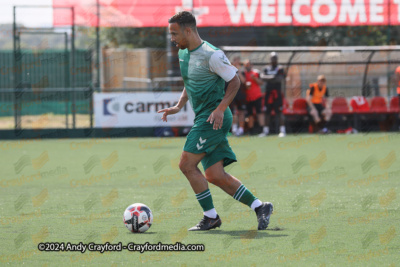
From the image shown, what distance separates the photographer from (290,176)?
1141cm

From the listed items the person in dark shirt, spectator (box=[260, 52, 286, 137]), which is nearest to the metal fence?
spectator (box=[260, 52, 286, 137])

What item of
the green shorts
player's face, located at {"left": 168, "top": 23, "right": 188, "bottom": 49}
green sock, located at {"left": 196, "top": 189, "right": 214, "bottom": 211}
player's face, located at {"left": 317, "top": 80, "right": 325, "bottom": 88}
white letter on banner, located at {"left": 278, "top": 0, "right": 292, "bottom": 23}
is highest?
white letter on banner, located at {"left": 278, "top": 0, "right": 292, "bottom": 23}

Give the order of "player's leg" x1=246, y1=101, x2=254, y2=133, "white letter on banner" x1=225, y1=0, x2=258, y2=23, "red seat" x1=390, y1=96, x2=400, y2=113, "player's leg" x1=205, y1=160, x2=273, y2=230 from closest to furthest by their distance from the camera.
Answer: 1. "player's leg" x1=205, y1=160, x2=273, y2=230
2. "player's leg" x1=246, y1=101, x2=254, y2=133
3. "red seat" x1=390, y1=96, x2=400, y2=113
4. "white letter on banner" x1=225, y1=0, x2=258, y2=23

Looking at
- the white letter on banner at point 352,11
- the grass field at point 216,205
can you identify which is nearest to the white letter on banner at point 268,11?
the white letter on banner at point 352,11

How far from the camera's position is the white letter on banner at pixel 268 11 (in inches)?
928

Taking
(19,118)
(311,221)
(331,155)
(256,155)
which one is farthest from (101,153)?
(311,221)

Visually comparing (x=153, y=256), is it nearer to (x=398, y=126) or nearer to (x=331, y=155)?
(x=331, y=155)

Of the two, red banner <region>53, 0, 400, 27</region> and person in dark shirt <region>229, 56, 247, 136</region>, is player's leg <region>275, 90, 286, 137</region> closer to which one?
person in dark shirt <region>229, 56, 247, 136</region>

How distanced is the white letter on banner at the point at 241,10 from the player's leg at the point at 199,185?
17127 mm

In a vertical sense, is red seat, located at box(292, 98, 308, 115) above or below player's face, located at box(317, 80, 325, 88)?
below

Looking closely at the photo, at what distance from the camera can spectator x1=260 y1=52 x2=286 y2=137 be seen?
20.1 m

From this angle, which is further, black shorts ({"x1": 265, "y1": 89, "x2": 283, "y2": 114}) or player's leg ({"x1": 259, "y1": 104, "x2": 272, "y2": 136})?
player's leg ({"x1": 259, "y1": 104, "x2": 272, "y2": 136})

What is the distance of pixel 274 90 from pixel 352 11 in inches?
211

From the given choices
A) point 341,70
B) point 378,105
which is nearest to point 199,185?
point 378,105
